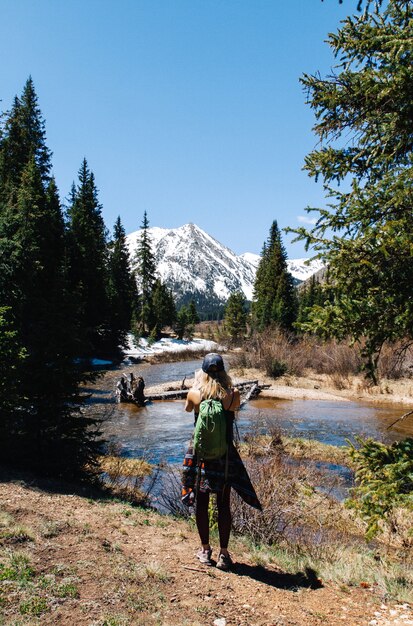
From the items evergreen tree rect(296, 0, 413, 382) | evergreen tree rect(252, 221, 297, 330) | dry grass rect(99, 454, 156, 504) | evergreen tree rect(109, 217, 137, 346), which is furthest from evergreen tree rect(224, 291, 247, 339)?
evergreen tree rect(296, 0, 413, 382)

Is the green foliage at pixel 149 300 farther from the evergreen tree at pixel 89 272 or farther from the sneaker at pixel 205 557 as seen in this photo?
the sneaker at pixel 205 557

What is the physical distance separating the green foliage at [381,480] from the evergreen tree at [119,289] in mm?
42547

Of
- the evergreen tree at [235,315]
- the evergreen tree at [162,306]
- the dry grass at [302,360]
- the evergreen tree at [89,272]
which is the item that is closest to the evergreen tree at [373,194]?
the dry grass at [302,360]

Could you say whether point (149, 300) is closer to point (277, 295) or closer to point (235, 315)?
point (235, 315)

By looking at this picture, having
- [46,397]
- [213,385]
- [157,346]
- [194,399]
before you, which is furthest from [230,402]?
[157,346]

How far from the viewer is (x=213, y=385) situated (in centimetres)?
436

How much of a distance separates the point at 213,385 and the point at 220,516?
130 centimetres

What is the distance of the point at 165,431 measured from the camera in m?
16.5

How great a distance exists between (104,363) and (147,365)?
4616 millimetres

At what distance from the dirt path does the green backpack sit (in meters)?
1.14

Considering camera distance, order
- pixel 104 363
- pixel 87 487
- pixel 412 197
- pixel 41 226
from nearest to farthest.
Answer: pixel 412 197 < pixel 87 487 < pixel 41 226 < pixel 104 363

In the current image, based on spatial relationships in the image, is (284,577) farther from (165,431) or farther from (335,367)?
(335,367)

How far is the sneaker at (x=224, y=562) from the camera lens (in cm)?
433

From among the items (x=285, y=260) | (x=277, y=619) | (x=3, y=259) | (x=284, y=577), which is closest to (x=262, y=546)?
(x=284, y=577)
